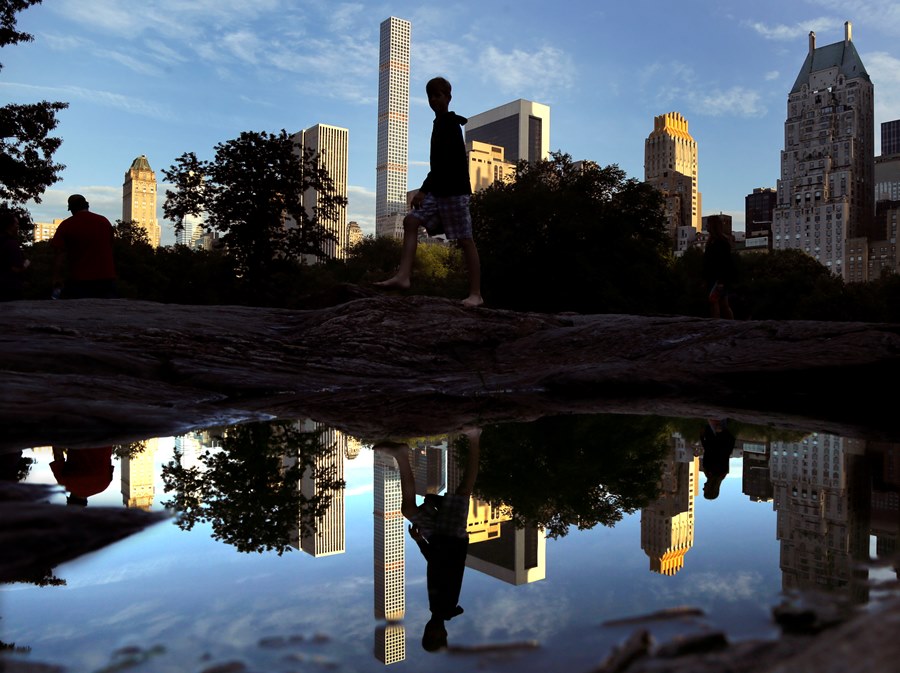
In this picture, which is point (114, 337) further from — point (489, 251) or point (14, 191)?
point (489, 251)

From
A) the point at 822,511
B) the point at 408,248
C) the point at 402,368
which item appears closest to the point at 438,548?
the point at 822,511

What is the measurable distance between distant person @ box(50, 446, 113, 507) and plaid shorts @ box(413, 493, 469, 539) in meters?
1.12

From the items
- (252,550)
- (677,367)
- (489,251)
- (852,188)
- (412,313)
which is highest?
(852,188)

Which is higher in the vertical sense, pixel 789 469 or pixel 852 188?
pixel 852 188

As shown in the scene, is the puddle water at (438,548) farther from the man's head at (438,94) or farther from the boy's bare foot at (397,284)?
the man's head at (438,94)

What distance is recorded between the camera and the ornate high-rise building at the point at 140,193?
6732 inches

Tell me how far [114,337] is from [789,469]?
201 inches

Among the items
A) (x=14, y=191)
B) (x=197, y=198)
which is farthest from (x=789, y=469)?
(x=197, y=198)

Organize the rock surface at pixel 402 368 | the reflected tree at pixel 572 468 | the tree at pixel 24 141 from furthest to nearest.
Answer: the tree at pixel 24 141
the rock surface at pixel 402 368
the reflected tree at pixel 572 468

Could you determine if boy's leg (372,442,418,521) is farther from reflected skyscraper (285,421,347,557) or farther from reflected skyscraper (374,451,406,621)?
reflected skyscraper (285,421,347,557)

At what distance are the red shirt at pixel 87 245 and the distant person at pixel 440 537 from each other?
6992 millimetres

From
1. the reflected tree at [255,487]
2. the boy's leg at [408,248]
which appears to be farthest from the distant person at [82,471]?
the boy's leg at [408,248]

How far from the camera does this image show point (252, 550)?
1963 millimetres

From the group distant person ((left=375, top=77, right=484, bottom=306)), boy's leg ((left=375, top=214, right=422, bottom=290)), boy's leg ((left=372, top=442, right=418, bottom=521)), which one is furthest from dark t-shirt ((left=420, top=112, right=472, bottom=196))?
boy's leg ((left=372, top=442, right=418, bottom=521))
